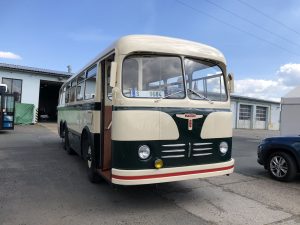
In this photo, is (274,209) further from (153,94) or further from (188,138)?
(153,94)

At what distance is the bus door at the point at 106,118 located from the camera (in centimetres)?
586

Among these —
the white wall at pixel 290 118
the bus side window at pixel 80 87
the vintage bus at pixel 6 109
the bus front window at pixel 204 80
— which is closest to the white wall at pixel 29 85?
the vintage bus at pixel 6 109

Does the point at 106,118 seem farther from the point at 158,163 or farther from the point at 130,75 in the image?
the point at 158,163

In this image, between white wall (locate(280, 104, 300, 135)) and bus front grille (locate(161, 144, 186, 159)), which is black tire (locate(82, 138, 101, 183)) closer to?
bus front grille (locate(161, 144, 186, 159))

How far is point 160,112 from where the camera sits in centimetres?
512

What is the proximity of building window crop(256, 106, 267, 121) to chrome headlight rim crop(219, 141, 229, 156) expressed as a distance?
142 feet

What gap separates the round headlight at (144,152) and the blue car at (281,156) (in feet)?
13.5

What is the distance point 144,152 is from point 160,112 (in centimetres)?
68

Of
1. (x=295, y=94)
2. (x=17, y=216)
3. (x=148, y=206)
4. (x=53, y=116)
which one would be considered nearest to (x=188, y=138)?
(x=148, y=206)

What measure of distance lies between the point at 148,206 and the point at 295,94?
14.3m

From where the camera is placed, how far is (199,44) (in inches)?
231

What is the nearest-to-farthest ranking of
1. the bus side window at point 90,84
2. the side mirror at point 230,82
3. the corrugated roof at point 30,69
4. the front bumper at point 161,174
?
the front bumper at point 161,174, the side mirror at point 230,82, the bus side window at point 90,84, the corrugated roof at point 30,69

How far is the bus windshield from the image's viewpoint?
519cm

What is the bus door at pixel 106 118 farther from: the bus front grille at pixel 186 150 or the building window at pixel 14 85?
the building window at pixel 14 85
